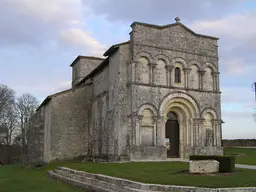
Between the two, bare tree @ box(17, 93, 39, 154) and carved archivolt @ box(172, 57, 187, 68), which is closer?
carved archivolt @ box(172, 57, 187, 68)

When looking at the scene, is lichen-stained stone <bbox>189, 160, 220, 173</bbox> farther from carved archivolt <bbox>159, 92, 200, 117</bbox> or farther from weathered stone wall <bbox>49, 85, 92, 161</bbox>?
weathered stone wall <bbox>49, 85, 92, 161</bbox>

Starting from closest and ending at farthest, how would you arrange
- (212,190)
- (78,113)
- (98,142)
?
(212,190) < (98,142) < (78,113)

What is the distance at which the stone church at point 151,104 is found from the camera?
24.3m

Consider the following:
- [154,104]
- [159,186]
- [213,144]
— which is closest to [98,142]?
[154,104]

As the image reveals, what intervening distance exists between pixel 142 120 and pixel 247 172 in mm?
10454

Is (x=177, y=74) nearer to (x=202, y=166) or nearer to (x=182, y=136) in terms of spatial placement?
(x=182, y=136)

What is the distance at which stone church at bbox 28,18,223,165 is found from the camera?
24328 mm

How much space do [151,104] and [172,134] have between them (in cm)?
377

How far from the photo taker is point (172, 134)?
87.9ft

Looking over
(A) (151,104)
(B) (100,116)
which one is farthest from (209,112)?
(B) (100,116)

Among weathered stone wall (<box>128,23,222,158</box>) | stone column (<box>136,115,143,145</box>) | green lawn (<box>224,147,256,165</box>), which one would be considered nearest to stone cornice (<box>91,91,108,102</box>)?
weathered stone wall (<box>128,23,222,158</box>)

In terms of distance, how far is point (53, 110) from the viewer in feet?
99.0

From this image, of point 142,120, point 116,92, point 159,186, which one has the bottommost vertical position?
point 159,186

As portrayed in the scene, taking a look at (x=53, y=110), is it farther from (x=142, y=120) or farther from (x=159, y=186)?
(x=159, y=186)
